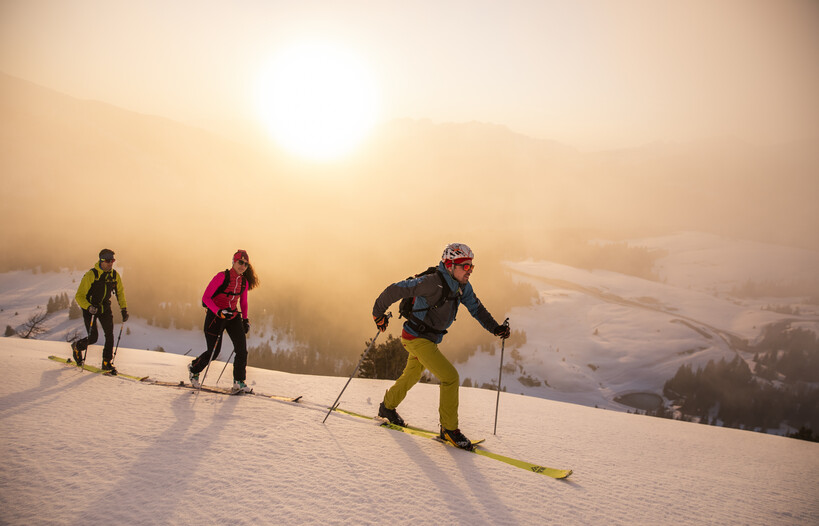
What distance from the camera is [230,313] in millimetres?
7090

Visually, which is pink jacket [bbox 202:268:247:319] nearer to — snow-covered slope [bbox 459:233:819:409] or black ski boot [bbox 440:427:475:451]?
black ski boot [bbox 440:427:475:451]

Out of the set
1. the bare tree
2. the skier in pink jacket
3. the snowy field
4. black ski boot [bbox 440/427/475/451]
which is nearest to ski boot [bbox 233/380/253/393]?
the skier in pink jacket

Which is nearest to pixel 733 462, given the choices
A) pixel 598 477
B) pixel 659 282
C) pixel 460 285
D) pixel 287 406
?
pixel 598 477

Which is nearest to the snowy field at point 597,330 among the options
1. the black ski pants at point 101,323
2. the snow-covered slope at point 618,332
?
the snow-covered slope at point 618,332

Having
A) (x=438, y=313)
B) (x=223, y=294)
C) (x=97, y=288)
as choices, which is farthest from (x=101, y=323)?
(x=438, y=313)

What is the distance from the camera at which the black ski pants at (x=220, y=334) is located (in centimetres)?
727

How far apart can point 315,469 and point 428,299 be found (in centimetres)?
263

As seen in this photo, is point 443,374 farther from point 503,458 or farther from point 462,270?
point 462,270

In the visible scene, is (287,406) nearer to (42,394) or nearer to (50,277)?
(42,394)

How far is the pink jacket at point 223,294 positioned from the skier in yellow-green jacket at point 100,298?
2.43 m

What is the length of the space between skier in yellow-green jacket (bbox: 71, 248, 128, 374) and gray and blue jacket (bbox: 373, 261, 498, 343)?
630 cm

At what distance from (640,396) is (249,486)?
412 ft

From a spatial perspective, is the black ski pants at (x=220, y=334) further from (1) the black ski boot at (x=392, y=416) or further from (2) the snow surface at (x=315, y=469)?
(1) the black ski boot at (x=392, y=416)

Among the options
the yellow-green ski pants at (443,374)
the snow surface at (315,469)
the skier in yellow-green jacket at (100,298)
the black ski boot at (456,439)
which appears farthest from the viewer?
the skier in yellow-green jacket at (100,298)
